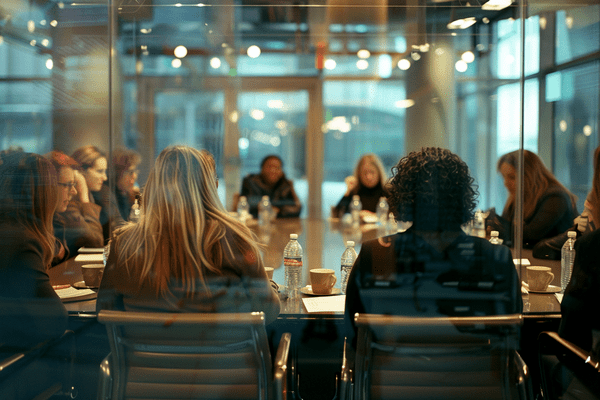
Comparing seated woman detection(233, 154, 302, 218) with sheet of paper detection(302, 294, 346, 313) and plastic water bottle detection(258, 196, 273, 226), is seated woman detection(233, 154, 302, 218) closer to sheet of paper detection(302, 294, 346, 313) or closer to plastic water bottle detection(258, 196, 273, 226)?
plastic water bottle detection(258, 196, 273, 226)

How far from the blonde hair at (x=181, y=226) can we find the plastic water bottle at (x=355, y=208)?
2921 millimetres

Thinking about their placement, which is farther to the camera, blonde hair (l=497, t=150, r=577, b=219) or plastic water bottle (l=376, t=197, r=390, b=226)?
plastic water bottle (l=376, t=197, r=390, b=226)

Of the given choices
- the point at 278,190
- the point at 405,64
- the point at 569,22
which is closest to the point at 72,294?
the point at 405,64

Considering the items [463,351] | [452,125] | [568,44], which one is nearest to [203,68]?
[452,125]

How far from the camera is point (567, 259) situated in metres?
1.77


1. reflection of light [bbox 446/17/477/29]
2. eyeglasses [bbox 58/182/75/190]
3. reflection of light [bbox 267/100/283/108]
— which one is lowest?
eyeglasses [bbox 58/182/75/190]

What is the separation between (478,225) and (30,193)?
1.31 m

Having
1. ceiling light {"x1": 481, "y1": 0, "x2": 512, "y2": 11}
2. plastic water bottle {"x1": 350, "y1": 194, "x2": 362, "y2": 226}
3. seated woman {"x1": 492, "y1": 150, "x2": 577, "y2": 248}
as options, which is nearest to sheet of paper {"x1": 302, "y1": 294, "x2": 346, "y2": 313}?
seated woman {"x1": 492, "y1": 150, "x2": 577, "y2": 248}

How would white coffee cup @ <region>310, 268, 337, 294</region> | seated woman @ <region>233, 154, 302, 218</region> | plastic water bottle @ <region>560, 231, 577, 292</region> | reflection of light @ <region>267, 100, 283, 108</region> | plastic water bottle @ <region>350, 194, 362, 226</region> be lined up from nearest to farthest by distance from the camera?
plastic water bottle @ <region>560, 231, 577, 292</region> < white coffee cup @ <region>310, 268, 337, 294</region> < plastic water bottle @ <region>350, 194, 362, 226</region> < seated woman @ <region>233, 154, 302, 218</region> < reflection of light @ <region>267, 100, 283, 108</region>

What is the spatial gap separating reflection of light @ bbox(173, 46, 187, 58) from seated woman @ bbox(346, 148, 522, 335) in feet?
2.23

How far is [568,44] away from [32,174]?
5.68ft

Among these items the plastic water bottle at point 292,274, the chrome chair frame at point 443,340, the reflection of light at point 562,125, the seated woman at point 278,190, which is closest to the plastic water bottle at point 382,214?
the plastic water bottle at point 292,274

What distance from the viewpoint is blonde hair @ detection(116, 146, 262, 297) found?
139cm

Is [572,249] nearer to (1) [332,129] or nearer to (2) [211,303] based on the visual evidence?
(2) [211,303]
